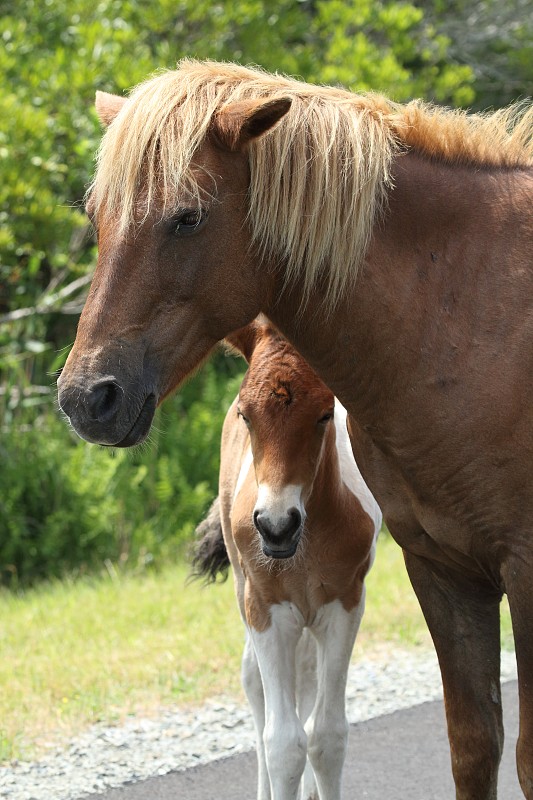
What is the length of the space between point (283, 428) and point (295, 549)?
1.35ft

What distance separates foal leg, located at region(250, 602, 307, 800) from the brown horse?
0.93 m

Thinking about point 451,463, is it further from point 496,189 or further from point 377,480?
point 496,189

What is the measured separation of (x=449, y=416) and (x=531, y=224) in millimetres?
552

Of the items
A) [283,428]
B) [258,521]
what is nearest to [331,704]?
[258,521]

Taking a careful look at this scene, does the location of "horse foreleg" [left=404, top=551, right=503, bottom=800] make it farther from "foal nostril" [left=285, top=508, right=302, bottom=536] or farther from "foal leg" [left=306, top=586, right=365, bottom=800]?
"foal leg" [left=306, top=586, right=365, bottom=800]

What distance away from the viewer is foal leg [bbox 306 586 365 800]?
3574mm

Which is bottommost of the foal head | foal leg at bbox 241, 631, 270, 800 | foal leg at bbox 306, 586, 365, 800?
foal leg at bbox 241, 631, 270, 800

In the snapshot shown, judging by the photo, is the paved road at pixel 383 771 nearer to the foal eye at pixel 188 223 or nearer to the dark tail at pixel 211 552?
the dark tail at pixel 211 552

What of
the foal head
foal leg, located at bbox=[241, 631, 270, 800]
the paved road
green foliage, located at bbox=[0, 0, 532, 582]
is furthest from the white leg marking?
green foliage, located at bbox=[0, 0, 532, 582]

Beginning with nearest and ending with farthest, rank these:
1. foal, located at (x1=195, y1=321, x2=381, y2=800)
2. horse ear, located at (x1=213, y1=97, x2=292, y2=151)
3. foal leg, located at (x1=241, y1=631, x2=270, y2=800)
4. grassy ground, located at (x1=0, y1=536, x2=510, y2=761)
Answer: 1. horse ear, located at (x1=213, y1=97, x2=292, y2=151)
2. foal, located at (x1=195, y1=321, x2=381, y2=800)
3. foal leg, located at (x1=241, y1=631, x2=270, y2=800)
4. grassy ground, located at (x1=0, y1=536, x2=510, y2=761)

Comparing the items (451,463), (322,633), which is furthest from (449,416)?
(322,633)

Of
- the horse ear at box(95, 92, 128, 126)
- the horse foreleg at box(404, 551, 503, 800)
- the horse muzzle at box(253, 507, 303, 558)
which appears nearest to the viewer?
the horse ear at box(95, 92, 128, 126)

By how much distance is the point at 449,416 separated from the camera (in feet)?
8.45

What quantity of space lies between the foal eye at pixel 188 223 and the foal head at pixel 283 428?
108 cm
